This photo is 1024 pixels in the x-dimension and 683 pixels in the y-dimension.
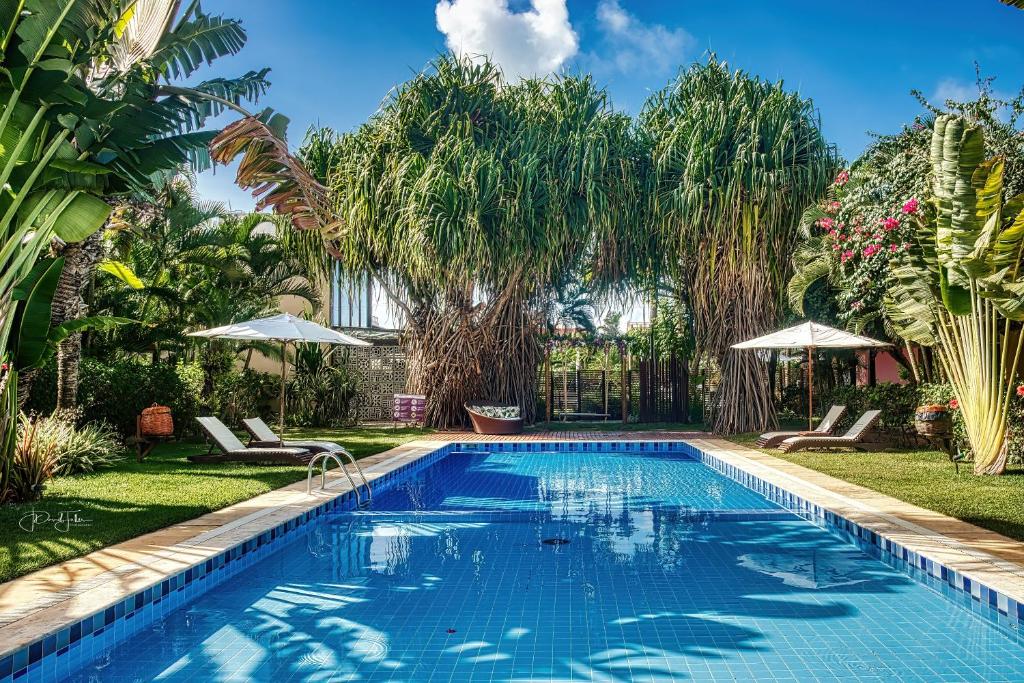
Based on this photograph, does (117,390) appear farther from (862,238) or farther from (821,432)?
(862,238)

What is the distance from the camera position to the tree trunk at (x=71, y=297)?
328 inches

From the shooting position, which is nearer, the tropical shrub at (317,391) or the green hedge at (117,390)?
the green hedge at (117,390)

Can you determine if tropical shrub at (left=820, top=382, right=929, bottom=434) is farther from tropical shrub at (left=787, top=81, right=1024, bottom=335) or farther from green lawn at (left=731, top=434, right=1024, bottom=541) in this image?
tropical shrub at (left=787, top=81, right=1024, bottom=335)

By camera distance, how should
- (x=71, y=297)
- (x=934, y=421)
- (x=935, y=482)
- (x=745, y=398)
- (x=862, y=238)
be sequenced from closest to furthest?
1. (x=935, y=482)
2. (x=71, y=297)
3. (x=934, y=421)
4. (x=862, y=238)
5. (x=745, y=398)

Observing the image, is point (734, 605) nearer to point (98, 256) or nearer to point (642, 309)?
point (98, 256)

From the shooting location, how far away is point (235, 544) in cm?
514

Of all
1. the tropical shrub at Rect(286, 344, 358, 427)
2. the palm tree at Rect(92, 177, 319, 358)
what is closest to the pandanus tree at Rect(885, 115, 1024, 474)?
the palm tree at Rect(92, 177, 319, 358)

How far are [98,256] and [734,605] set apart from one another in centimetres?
850

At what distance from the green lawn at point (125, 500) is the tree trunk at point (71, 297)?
48.8 inches

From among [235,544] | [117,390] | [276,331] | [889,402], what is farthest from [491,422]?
[235,544]

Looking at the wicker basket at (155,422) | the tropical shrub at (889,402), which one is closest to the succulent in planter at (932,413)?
the tropical shrub at (889,402)
